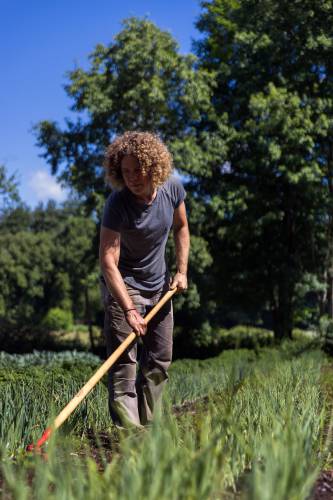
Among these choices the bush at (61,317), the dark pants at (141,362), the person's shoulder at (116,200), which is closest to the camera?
the person's shoulder at (116,200)

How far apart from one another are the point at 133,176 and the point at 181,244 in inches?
29.6

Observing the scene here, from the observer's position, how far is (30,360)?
11.9m

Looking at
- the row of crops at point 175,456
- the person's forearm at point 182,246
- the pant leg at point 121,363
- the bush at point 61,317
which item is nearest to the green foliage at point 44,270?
the bush at point 61,317

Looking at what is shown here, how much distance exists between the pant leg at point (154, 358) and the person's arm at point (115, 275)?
40 cm

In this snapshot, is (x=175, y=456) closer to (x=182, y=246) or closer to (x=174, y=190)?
(x=174, y=190)

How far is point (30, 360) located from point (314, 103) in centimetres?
1039

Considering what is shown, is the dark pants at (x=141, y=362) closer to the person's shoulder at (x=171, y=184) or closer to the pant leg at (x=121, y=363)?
the pant leg at (x=121, y=363)

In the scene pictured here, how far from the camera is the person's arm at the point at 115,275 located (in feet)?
12.8

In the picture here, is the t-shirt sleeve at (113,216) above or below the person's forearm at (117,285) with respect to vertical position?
above

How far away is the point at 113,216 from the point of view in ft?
12.9

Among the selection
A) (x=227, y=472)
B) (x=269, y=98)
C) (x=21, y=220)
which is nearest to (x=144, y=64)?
(x=269, y=98)

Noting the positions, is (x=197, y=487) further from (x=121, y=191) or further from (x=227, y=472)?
(x=121, y=191)

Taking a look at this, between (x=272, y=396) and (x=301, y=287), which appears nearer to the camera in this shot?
(x=272, y=396)

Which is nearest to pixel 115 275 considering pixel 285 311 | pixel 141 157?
pixel 141 157
